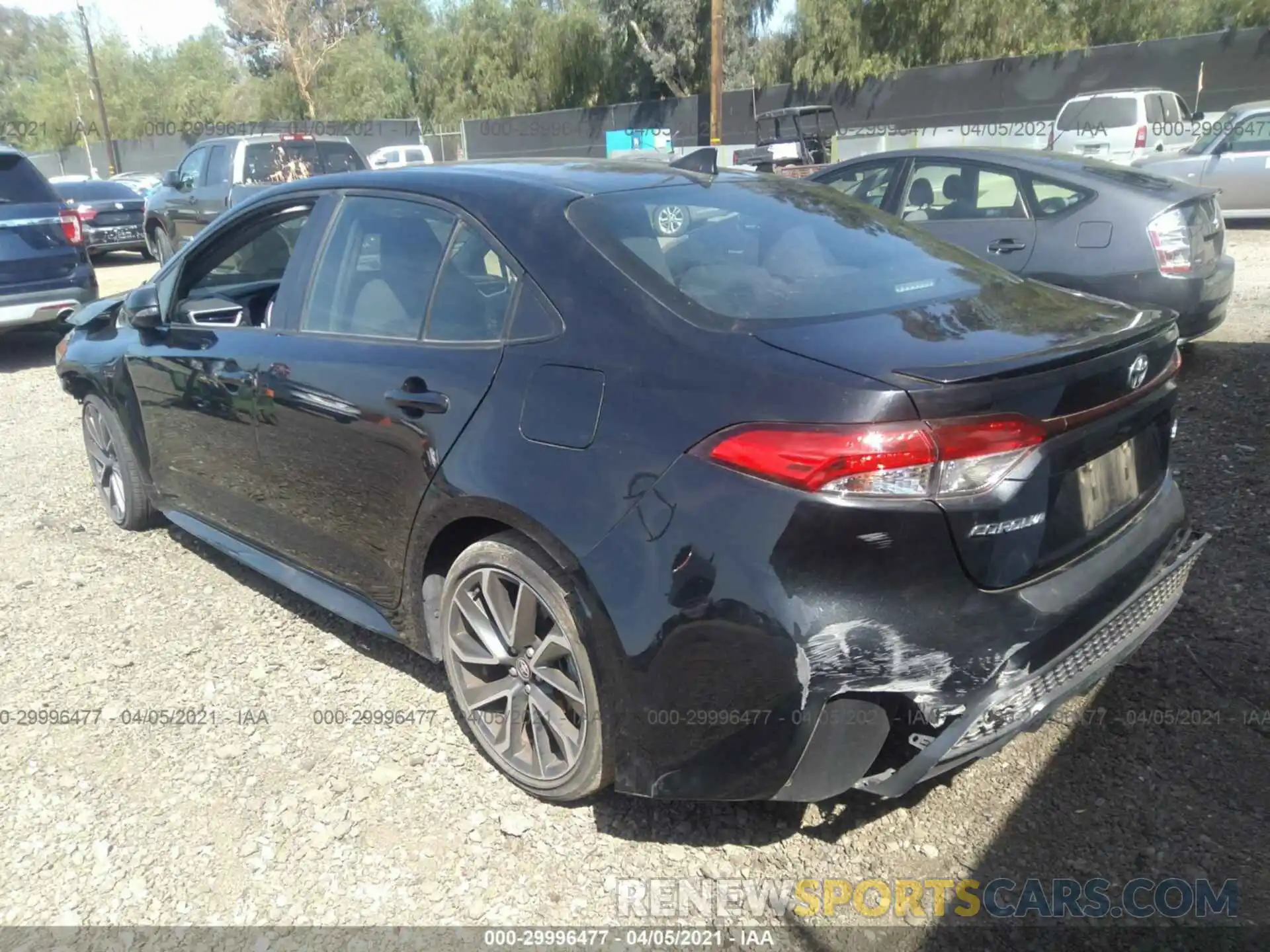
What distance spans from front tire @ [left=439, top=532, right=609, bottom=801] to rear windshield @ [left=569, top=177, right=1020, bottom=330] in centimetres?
78

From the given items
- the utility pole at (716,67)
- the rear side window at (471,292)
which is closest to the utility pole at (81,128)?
the utility pole at (716,67)

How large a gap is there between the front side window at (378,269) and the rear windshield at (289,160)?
376 inches

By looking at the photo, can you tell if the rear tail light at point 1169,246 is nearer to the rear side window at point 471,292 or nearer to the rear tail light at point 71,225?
the rear side window at point 471,292

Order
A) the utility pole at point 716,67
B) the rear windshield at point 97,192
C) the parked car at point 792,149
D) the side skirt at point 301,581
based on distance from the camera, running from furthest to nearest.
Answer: the utility pole at point 716,67
the rear windshield at point 97,192
the parked car at point 792,149
the side skirt at point 301,581

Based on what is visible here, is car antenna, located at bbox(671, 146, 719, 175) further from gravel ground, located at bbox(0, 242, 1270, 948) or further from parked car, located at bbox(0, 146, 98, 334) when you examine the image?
parked car, located at bbox(0, 146, 98, 334)

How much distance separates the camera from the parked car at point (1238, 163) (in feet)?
42.4

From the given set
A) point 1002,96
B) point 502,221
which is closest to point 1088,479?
point 502,221

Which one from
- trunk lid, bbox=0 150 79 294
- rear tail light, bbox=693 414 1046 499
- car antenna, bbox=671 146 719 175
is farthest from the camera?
trunk lid, bbox=0 150 79 294

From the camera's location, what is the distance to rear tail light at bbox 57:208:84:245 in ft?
29.3

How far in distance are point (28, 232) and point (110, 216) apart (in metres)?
9.29

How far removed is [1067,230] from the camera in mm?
6102

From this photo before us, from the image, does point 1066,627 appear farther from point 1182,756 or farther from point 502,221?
point 502,221

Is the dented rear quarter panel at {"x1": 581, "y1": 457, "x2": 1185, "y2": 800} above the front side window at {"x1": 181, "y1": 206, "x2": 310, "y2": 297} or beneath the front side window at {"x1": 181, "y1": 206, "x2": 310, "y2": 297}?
beneath

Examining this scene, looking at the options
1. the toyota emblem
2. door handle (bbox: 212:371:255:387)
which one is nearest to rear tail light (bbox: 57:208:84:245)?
door handle (bbox: 212:371:255:387)
